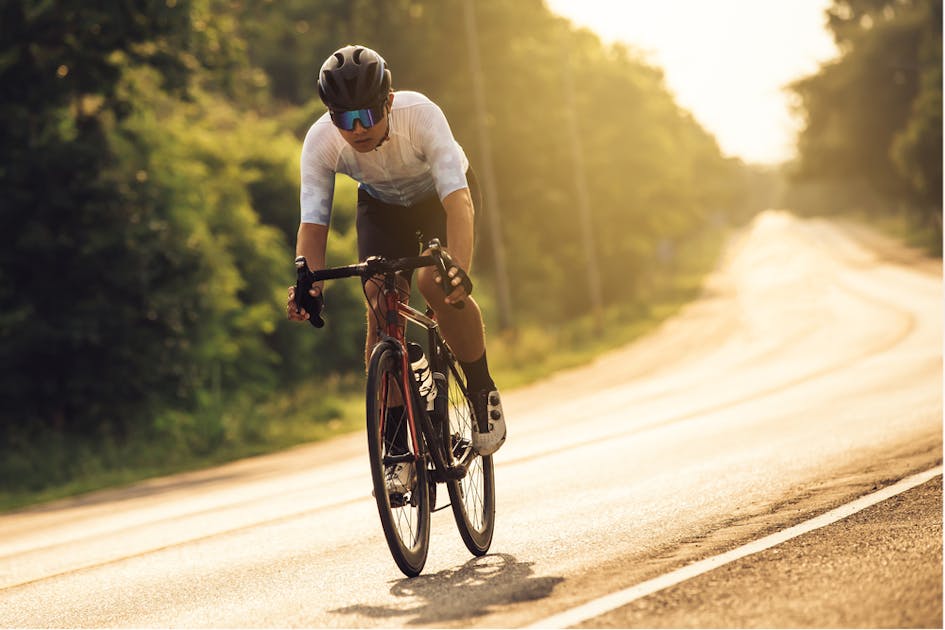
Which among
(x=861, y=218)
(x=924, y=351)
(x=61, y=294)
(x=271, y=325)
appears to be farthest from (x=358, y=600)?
(x=861, y=218)

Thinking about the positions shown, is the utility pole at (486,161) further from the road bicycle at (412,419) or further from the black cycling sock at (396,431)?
the black cycling sock at (396,431)

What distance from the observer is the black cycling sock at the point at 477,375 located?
635 cm

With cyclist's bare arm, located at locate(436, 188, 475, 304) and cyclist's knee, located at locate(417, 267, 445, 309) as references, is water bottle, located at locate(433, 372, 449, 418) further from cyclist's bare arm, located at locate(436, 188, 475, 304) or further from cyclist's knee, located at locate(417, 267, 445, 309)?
cyclist's bare arm, located at locate(436, 188, 475, 304)

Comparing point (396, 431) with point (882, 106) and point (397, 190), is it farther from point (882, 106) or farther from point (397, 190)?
point (882, 106)

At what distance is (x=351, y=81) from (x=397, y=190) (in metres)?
0.75

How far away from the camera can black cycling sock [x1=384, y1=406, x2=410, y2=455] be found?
5730mm

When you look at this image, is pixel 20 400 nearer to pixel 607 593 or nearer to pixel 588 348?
pixel 607 593

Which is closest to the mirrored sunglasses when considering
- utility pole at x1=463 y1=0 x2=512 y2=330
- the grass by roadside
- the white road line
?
the white road line

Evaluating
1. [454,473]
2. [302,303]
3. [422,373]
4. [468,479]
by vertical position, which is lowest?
[468,479]

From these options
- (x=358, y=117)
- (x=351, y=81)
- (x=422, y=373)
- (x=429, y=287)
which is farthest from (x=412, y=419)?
(x=351, y=81)

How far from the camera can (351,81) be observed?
5.48m

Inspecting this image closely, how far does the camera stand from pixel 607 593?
4.95m

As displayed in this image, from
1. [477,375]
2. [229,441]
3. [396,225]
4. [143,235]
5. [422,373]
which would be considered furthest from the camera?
[143,235]

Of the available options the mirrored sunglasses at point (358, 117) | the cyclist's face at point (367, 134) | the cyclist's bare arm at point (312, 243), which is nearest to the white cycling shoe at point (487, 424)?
the cyclist's bare arm at point (312, 243)
